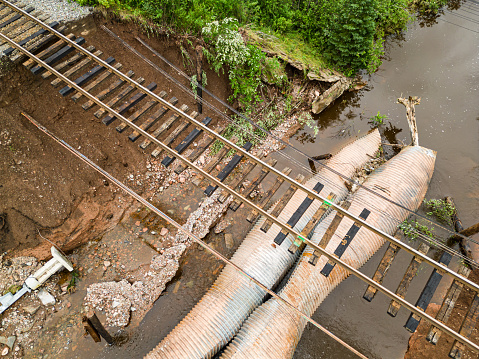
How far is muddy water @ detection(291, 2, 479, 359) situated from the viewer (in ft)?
22.6

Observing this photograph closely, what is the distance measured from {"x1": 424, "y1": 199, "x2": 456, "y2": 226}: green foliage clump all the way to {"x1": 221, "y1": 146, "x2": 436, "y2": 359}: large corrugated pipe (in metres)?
0.54

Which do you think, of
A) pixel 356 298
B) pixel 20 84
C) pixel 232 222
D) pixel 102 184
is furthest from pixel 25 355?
pixel 356 298

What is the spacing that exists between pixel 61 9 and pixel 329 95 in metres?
8.73

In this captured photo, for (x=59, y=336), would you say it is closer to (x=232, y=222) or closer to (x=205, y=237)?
(x=205, y=237)

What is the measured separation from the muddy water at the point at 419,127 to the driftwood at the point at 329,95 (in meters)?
0.30

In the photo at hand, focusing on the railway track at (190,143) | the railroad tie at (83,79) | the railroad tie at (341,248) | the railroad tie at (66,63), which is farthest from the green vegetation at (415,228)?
the railroad tie at (66,63)

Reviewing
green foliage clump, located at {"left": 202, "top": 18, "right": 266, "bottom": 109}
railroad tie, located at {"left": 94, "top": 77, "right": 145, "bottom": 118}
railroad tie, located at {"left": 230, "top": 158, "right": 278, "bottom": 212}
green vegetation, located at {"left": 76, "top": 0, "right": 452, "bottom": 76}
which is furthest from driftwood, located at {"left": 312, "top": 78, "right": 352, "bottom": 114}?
railroad tie, located at {"left": 94, "top": 77, "right": 145, "bottom": 118}

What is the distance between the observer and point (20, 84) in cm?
752

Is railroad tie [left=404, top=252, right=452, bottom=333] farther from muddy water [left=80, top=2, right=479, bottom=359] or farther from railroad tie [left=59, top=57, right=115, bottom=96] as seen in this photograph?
railroad tie [left=59, top=57, right=115, bottom=96]

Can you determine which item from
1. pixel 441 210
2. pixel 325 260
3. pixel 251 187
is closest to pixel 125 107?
pixel 251 187

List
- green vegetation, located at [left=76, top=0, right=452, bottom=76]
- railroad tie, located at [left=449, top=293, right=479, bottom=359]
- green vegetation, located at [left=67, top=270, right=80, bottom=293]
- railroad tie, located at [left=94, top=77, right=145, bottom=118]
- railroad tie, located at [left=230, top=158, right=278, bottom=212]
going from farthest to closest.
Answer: green vegetation, located at [left=76, top=0, right=452, bottom=76], green vegetation, located at [left=67, top=270, right=80, bottom=293], railroad tie, located at [left=94, top=77, right=145, bottom=118], railroad tie, located at [left=230, top=158, right=278, bottom=212], railroad tie, located at [left=449, top=293, right=479, bottom=359]

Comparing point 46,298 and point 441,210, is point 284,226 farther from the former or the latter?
point 46,298

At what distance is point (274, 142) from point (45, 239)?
715 centimetres

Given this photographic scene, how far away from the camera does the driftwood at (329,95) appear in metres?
10.0
